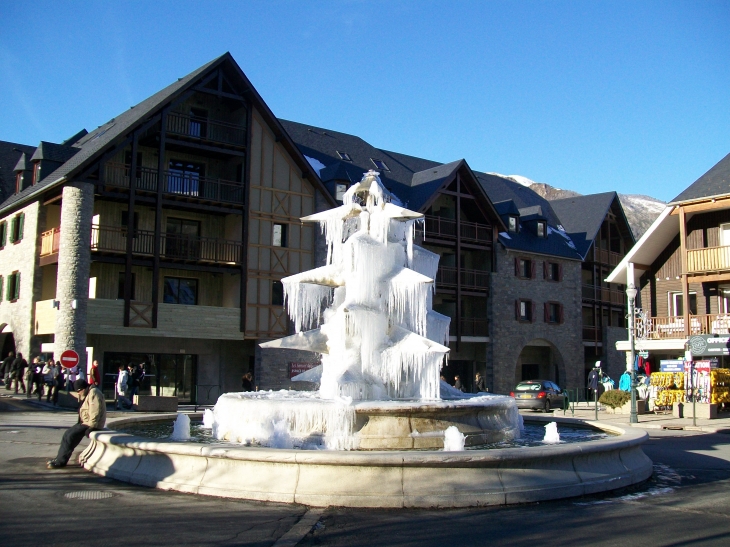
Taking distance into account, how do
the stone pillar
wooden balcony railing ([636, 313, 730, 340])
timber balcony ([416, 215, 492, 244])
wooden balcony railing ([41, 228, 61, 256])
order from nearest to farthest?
the stone pillar < wooden balcony railing ([41, 228, 61, 256]) < wooden balcony railing ([636, 313, 730, 340]) < timber balcony ([416, 215, 492, 244])

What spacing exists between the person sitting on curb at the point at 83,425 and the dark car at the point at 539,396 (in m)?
20.9

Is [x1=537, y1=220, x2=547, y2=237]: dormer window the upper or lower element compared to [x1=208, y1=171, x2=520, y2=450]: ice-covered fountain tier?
upper

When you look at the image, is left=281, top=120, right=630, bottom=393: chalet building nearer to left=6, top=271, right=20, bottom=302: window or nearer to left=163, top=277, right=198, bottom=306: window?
left=163, top=277, right=198, bottom=306: window

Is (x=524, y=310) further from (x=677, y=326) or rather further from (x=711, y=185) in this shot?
(x=711, y=185)

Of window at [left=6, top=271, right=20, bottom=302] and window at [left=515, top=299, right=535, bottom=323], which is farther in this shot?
window at [left=515, top=299, right=535, bottom=323]

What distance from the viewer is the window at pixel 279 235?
35.1 m

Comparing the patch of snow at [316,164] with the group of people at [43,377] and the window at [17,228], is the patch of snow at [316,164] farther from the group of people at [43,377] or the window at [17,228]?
the group of people at [43,377]

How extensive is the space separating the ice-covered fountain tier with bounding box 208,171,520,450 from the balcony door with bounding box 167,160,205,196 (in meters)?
18.8

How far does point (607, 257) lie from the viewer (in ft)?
164

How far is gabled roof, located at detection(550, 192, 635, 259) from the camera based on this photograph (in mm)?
48875

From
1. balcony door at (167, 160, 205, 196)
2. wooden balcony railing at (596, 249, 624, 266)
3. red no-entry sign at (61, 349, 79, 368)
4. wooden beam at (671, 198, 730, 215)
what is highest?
balcony door at (167, 160, 205, 196)

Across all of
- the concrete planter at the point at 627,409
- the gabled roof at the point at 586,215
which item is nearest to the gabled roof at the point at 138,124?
the concrete planter at the point at 627,409

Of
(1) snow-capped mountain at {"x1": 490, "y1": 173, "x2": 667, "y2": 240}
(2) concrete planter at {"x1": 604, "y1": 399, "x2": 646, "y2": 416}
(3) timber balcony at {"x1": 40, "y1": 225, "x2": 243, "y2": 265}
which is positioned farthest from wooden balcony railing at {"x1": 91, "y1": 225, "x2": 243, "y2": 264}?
(1) snow-capped mountain at {"x1": 490, "y1": 173, "x2": 667, "y2": 240}

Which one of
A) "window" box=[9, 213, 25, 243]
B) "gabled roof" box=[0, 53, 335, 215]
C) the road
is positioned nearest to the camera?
the road
